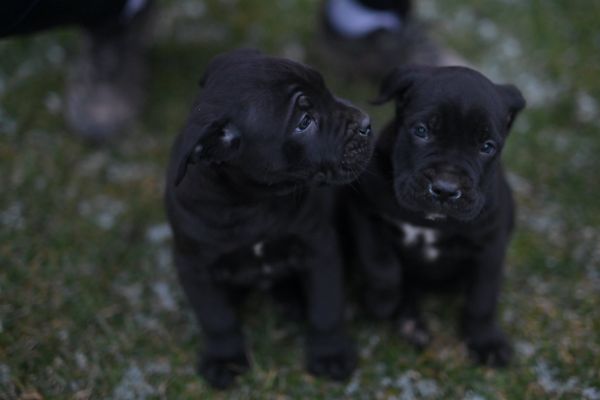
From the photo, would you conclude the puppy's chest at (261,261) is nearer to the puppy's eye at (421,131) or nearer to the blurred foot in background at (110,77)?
the puppy's eye at (421,131)

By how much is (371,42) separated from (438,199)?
2.64 m

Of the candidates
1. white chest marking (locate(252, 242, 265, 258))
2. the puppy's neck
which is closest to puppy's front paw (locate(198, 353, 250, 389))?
white chest marking (locate(252, 242, 265, 258))

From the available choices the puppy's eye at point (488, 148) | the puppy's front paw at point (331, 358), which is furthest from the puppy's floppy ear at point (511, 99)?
the puppy's front paw at point (331, 358)

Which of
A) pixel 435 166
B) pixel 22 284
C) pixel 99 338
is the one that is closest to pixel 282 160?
pixel 435 166

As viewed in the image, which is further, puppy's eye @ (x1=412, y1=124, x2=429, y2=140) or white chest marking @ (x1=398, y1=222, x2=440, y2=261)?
white chest marking @ (x1=398, y1=222, x2=440, y2=261)

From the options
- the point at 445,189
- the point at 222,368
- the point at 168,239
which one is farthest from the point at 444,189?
the point at 168,239

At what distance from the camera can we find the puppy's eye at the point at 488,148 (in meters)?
3.20

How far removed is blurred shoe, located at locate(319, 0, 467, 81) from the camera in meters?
5.44

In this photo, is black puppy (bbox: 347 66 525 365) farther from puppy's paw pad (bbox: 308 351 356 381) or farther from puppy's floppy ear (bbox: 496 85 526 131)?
puppy's paw pad (bbox: 308 351 356 381)

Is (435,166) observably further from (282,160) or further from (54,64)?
(54,64)

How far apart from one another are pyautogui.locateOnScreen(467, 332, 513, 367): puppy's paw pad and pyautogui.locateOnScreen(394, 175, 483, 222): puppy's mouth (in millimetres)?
1012

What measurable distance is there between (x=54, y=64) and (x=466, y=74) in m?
3.90

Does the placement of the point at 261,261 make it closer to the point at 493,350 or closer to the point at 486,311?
the point at 486,311

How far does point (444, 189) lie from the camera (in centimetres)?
314
